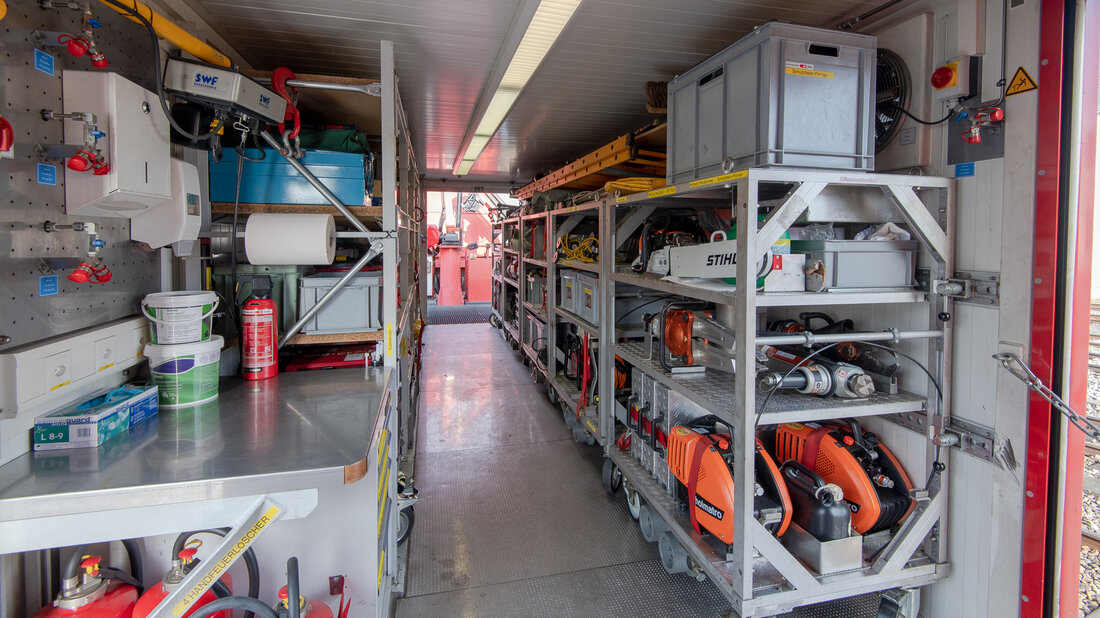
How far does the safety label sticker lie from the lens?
1.49 meters

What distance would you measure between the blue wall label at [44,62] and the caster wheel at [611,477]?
312 centimetres

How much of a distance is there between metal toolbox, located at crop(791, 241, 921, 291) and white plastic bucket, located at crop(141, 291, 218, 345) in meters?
2.34

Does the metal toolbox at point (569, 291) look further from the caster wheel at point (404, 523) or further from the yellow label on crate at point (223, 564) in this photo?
the yellow label on crate at point (223, 564)

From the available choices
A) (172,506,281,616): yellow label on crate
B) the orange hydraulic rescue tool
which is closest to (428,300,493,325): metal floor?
the orange hydraulic rescue tool

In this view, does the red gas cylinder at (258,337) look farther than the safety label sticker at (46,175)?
Yes

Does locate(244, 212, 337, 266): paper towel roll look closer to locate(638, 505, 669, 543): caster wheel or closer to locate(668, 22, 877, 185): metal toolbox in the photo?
locate(668, 22, 877, 185): metal toolbox

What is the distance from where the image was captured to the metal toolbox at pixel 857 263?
2082 mm

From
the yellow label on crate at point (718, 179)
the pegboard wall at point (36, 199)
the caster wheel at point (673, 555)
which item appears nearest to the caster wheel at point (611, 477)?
the caster wheel at point (673, 555)

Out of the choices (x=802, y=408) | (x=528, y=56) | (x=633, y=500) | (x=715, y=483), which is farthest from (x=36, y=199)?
(x=633, y=500)

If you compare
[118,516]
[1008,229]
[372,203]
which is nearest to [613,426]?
[372,203]

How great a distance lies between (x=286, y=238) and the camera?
7.29ft

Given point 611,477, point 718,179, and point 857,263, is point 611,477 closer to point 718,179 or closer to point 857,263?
point 857,263

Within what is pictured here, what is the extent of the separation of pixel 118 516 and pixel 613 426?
2.62 meters

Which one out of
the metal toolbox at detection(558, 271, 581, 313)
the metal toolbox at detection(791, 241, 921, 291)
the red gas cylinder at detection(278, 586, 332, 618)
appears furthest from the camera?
the metal toolbox at detection(558, 271, 581, 313)
